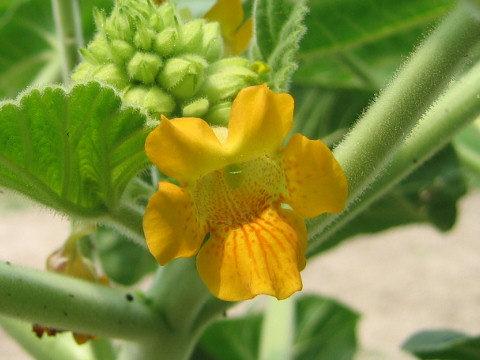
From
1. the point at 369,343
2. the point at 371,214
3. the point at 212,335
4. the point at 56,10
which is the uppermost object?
the point at 56,10

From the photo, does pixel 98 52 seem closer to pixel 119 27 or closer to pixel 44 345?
pixel 119 27

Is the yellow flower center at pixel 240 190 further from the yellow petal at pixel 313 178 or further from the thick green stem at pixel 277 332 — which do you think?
the thick green stem at pixel 277 332

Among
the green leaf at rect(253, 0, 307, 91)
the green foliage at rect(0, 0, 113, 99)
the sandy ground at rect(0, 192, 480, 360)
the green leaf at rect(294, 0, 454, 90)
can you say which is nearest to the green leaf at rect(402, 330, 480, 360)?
the green leaf at rect(294, 0, 454, 90)

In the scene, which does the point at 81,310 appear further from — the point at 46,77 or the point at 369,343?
the point at 369,343

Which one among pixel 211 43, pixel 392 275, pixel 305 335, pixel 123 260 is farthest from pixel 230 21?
pixel 392 275

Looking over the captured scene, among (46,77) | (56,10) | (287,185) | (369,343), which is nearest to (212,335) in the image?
(46,77)

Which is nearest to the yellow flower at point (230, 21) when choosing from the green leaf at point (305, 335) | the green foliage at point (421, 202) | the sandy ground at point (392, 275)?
the green foliage at point (421, 202)
